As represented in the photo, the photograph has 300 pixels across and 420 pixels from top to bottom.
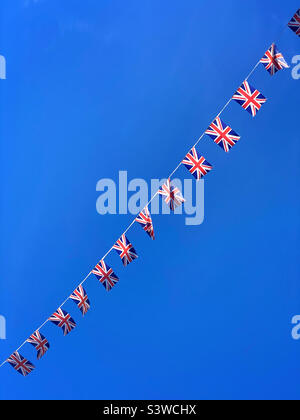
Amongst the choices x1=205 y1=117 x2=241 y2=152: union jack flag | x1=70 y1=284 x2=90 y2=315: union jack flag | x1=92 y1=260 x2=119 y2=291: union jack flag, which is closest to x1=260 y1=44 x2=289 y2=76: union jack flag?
x1=205 y1=117 x2=241 y2=152: union jack flag

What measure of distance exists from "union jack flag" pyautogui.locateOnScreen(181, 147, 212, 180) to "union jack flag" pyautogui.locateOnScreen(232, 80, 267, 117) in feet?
1.83

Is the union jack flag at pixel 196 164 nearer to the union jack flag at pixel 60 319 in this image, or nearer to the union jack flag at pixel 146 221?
the union jack flag at pixel 146 221

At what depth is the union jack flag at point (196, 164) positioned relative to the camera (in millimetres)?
3344

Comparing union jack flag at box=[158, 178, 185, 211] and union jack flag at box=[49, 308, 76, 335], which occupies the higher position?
union jack flag at box=[158, 178, 185, 211]

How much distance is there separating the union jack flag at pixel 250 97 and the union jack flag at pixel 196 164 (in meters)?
0.56

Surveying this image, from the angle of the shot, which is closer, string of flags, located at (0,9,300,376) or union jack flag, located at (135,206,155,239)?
string of flags, located at (0,9,300,376)

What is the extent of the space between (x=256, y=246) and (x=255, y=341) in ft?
3.56

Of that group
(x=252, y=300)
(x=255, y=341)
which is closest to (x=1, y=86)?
(x=252, y=300)

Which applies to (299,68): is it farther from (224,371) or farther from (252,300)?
(224,371)

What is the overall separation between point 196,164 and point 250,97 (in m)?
0.70

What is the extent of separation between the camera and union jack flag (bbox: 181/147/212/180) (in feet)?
11.0

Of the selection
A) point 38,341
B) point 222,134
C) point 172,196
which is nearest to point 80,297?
point 38,341

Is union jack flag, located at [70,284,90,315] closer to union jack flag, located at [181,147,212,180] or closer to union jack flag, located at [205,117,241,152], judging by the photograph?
union jack flag, located at [181,147,212,180]

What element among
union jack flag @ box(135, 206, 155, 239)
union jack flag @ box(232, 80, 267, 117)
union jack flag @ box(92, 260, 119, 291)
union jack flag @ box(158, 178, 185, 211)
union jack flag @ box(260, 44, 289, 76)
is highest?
union jack flag @ box(260, 44, 289, 76)
